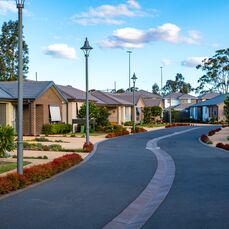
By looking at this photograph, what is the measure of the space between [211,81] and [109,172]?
76494mm

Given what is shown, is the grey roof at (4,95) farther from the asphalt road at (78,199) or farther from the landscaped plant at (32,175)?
the asphalt road at (78,199)

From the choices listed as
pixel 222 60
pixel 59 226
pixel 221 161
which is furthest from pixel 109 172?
pixel 222 60

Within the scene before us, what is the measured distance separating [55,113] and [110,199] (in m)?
28.2

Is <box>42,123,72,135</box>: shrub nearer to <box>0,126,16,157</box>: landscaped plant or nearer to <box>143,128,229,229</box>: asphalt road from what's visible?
<box>0,126,16,157</box>: landscaped plant

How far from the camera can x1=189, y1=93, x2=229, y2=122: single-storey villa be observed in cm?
7244

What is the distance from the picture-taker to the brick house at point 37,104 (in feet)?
109

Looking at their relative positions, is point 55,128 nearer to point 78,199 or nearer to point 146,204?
point 78,199

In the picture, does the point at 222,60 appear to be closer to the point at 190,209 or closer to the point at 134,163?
the point at 134,163

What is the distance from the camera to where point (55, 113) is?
1454 inches

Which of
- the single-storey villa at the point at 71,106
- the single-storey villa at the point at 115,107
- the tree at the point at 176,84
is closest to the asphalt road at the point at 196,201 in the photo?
the single-storey villa at the point at 71,106

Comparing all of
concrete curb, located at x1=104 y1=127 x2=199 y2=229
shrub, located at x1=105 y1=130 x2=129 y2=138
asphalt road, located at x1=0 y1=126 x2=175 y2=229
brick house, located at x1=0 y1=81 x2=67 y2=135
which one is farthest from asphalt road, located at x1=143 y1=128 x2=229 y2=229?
brick house, located at x1=0 y1=81 x2=67 y2=135

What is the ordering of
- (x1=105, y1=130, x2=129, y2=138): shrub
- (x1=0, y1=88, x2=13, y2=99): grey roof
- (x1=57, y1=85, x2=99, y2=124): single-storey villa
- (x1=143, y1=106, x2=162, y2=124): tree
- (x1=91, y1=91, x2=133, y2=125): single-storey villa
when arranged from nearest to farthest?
(x1=0, y1=88, x2=13, y2=99): grey roof < (x1=105, y1=130, x2=129, y2=138): shrub < (x1=57, y1=85, x2=99, y2=124): single-storey villa < (x1=91, y1=91, x2=133, y2=125): single-storey villa < (x1=143, y1=106, x2=162, y2=124): tree

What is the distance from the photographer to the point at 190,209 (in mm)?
8250

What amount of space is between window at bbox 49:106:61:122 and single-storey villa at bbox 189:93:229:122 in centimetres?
3871
